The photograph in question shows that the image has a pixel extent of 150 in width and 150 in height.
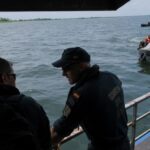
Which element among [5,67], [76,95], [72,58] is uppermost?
[5,67]

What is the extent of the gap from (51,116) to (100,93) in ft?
38.8

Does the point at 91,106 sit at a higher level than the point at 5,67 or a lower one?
lower

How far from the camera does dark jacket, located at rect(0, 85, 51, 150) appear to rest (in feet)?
7.73

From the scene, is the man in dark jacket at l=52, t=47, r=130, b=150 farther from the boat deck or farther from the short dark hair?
the boat deck

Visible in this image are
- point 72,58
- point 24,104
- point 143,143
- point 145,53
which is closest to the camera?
point 24,104

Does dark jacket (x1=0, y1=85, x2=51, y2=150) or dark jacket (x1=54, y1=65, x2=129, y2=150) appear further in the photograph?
dark jacket (x1=54, y1=65, x2=129, y2=150)

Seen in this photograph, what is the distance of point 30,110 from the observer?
240 centimetres

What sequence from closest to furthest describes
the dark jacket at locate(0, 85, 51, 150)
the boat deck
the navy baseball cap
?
the dark jacket at locate(0, 85, 51, 150), the navy baseball cap, the boat deck

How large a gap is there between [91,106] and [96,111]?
0.18ft

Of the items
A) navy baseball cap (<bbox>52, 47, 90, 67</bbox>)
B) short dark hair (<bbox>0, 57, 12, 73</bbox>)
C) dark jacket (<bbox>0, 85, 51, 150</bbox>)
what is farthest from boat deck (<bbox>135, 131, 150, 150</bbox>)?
short dark hair (<bbox>0, 57, 12, 73</bbox>)

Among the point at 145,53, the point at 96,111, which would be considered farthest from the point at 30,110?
the point at 145,53

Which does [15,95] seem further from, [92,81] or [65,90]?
[65,90]

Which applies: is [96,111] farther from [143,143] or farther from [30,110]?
[143,143]

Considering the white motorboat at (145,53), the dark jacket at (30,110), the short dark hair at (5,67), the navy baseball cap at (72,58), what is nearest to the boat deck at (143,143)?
the navy baseball cap at (72,58)
